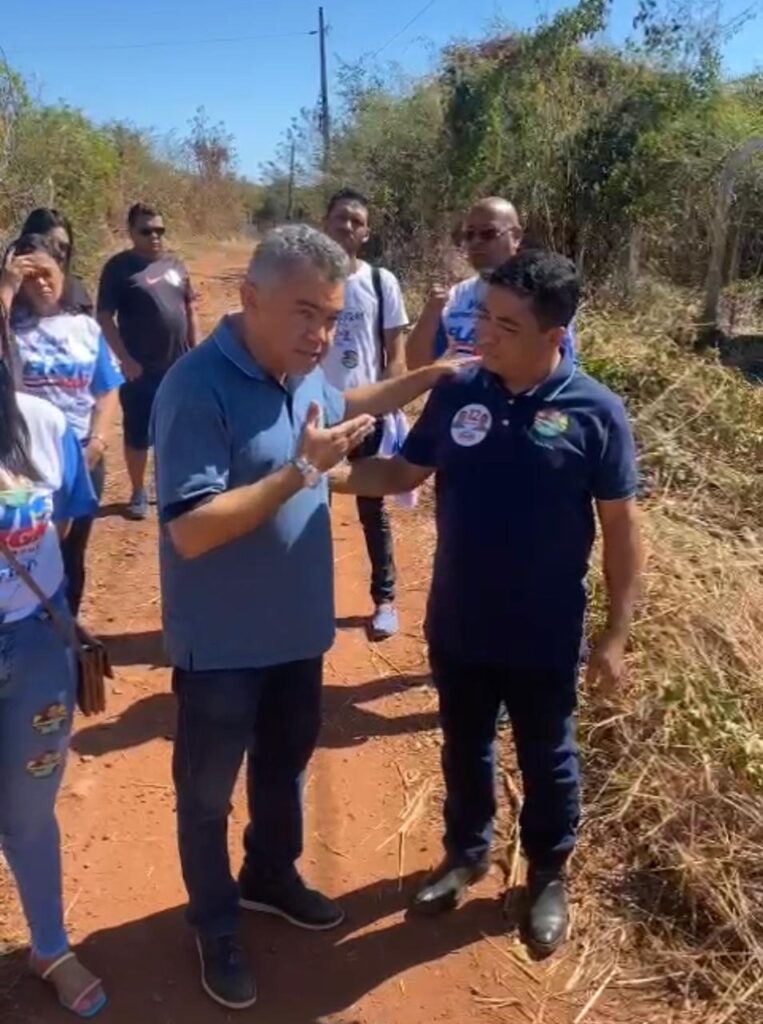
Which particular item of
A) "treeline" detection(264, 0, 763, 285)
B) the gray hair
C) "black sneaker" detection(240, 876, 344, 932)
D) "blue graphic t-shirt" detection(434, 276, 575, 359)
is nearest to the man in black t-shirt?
"blue graphic t-shirt" detection(434, 276, 575, 359)

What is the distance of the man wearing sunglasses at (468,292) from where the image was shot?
3.71 meters

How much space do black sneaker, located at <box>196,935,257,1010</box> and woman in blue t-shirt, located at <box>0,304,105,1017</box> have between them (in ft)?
1.43

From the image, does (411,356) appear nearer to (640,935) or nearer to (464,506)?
(464,506)

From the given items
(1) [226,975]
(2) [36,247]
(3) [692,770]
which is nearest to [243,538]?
(1) [226,975]

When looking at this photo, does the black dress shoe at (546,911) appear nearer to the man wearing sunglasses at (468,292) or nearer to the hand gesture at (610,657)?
the hand gesture at (610,657)

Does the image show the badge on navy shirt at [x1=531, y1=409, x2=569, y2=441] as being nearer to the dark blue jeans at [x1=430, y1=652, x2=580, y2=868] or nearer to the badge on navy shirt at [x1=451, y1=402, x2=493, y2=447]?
the badge on navy shirt at [x1=451, y1=402, x2=493, y2=447]

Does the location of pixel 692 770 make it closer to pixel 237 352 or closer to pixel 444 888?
pixel 444 888

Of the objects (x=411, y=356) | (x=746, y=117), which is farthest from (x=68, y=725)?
(x=746, y=117)

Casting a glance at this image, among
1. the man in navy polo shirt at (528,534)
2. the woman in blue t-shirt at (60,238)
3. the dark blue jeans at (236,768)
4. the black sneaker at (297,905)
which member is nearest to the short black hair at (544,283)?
the man in navy polo shirt at (528,534)

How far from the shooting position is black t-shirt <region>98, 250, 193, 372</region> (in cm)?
587

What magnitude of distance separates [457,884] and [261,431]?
1.55m

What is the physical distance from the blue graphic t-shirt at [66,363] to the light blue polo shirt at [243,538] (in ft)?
5.43

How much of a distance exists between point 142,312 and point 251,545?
3913 millimetres

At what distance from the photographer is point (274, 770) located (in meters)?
2.75
